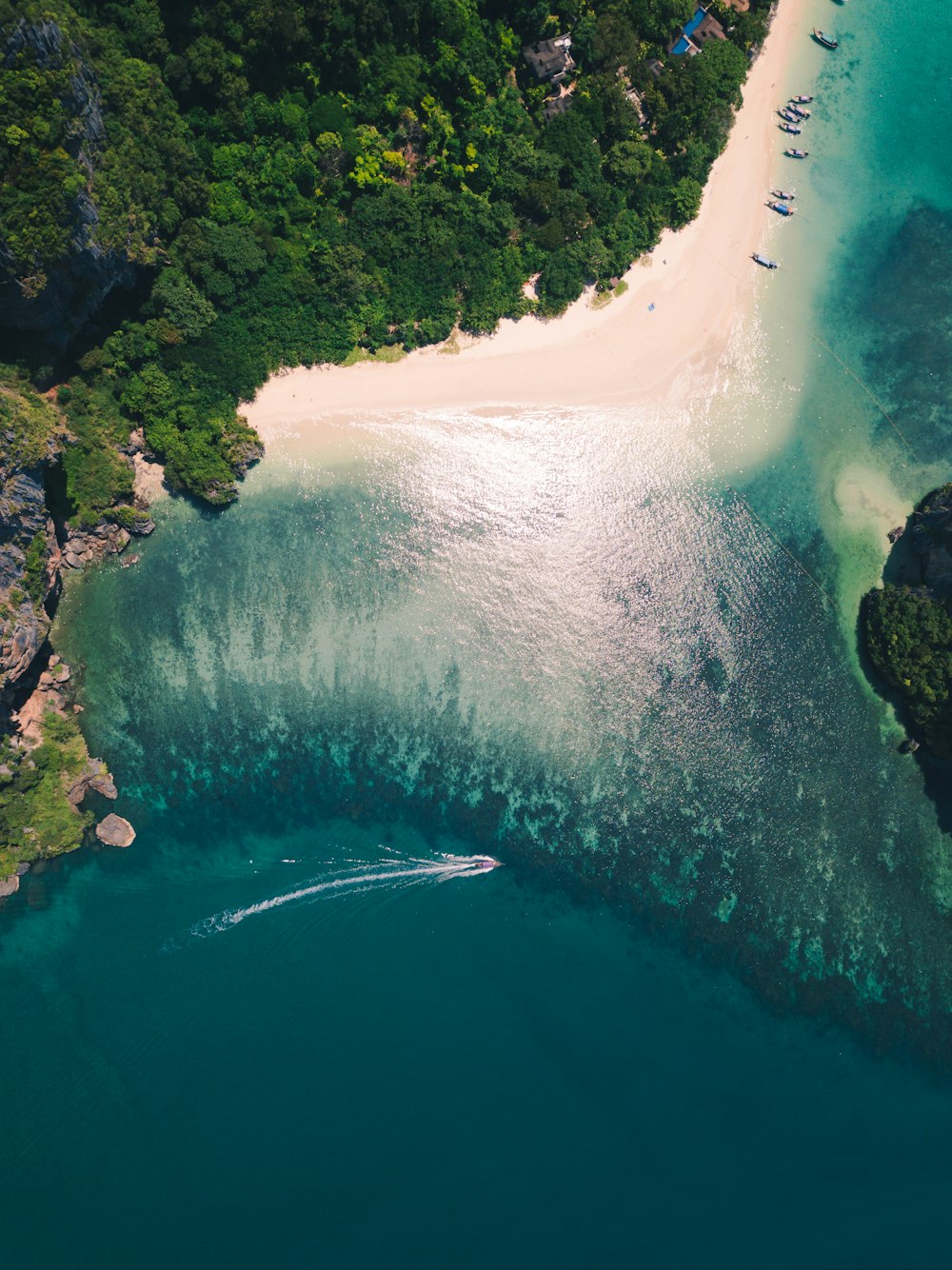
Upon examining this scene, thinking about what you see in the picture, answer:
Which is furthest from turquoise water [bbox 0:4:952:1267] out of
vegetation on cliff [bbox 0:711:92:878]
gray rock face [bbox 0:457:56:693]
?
gray rock face [bbox 0:457:56:693]

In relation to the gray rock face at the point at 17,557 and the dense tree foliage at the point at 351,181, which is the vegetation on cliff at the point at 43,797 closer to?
the gray rock face at the point at 17,557

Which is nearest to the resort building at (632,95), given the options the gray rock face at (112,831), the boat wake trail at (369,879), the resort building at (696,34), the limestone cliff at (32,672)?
the resort building at (696,34)

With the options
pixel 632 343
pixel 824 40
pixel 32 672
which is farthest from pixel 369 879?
pixel 824 40

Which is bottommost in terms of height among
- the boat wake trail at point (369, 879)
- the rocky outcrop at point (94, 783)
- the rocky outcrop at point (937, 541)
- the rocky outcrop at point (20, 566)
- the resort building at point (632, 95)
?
the boat wake trail at point (369, 879)

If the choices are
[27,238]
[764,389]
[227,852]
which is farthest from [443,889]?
[27,238]

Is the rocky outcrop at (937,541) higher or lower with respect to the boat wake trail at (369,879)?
higher

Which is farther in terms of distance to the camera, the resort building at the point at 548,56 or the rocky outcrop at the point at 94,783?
the resort building at the point at 548,56

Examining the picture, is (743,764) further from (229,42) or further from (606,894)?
(229,42)
